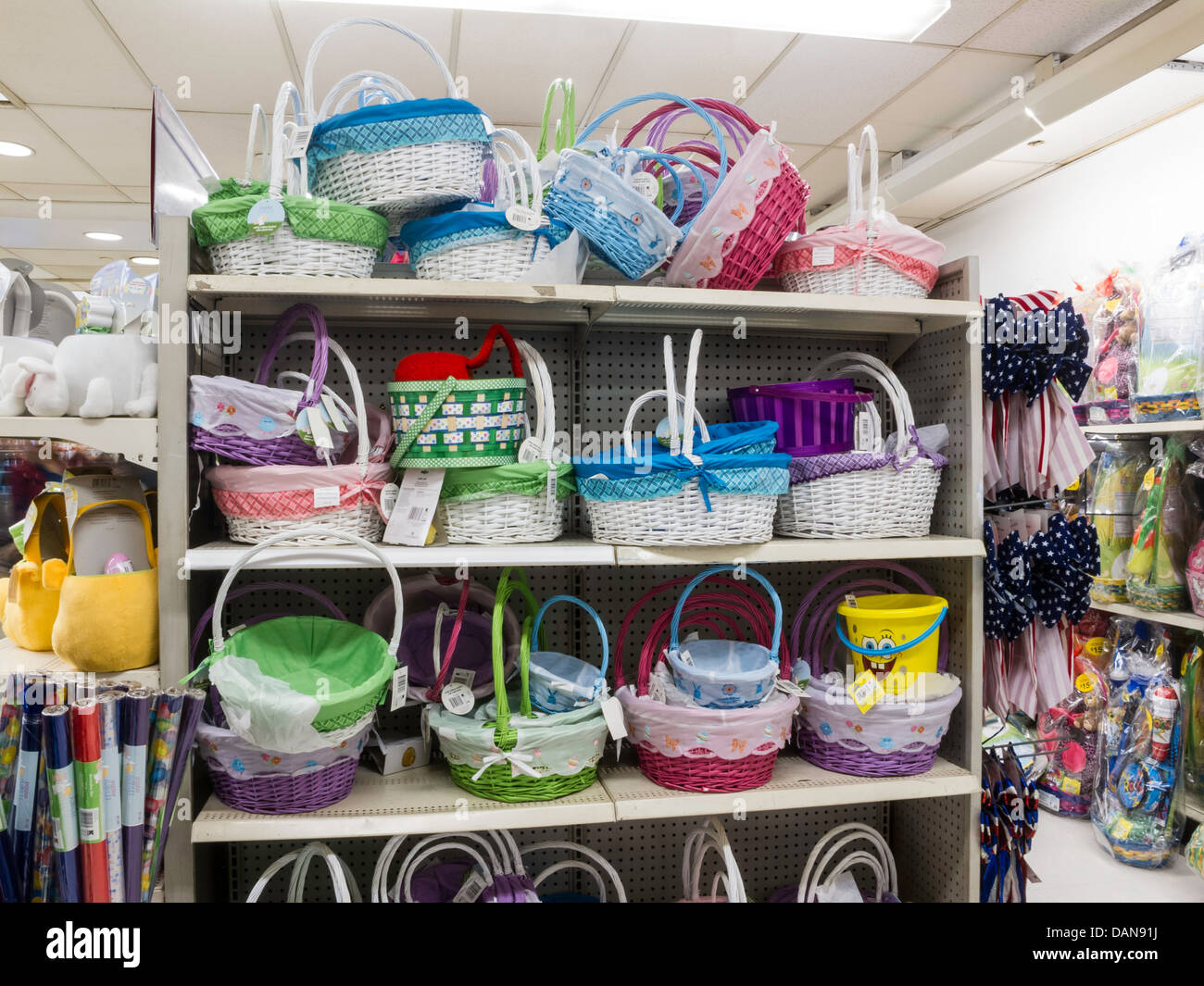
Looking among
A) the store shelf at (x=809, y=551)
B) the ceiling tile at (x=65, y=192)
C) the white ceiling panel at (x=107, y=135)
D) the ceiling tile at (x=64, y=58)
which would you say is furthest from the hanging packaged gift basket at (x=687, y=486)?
the ceiling tile at (x=65, y=192)

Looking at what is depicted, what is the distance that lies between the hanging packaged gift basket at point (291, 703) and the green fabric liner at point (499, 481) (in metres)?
0.22

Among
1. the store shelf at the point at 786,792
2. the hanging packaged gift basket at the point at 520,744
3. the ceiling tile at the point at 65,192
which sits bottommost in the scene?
the store shelf at the point at 786,792

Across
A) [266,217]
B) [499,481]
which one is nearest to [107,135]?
[266,217]

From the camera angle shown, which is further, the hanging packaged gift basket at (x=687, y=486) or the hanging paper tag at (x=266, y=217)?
the hanging packaged gift basket at (x=687, y=486)

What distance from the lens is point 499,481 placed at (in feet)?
5.37

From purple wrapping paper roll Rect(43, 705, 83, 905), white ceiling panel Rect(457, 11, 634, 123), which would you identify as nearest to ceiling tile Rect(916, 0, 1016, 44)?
white ceiling panel Rect(457, 11, 634, 123)

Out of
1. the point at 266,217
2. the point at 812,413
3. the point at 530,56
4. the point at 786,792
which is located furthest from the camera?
the point at 530,56

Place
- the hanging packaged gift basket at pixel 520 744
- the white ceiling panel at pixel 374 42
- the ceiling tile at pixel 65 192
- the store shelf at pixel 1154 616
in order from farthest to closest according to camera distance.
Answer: the ceiling tile at pixel 65 192 < the white ceiling panel at pixel 374 42 < the store shelf at pixel 1154 616 < the hanging packaged gift basket at pixel 520 744

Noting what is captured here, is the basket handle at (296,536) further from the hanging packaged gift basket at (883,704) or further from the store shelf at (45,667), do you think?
the hanging packaged gift basket at (883,704)

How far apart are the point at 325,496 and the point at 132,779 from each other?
56cm


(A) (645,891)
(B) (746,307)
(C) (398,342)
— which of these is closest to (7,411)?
(C) (398,342)

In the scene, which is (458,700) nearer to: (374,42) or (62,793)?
(62,793)

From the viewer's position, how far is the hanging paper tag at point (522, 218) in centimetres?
157

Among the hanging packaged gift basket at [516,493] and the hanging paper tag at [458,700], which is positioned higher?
the hanging packaged gift basket at [516,493]
